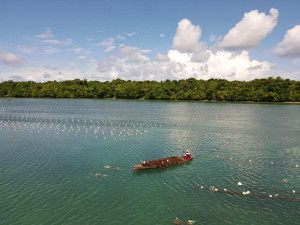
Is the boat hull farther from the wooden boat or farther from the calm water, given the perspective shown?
the calm water

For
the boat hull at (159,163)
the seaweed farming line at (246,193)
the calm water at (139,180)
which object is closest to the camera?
the calm water at (139,180)

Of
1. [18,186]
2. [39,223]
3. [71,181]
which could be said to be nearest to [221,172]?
[71,181]

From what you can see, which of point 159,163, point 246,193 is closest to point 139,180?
point 159,163

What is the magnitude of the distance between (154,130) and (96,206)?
43.6 meters

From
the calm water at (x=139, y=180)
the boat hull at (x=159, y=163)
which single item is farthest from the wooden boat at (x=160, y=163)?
the calm water at (x=139, y=180)

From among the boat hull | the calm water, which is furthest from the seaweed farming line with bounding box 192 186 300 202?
the boat hull

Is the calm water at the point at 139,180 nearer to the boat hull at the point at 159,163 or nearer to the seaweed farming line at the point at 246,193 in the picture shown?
the seaweed farming line at the point at 246,193

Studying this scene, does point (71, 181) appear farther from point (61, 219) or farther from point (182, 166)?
point (182, 166)

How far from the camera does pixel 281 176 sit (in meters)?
33.2

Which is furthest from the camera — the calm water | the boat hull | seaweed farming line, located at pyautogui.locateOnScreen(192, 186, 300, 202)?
the boat hull

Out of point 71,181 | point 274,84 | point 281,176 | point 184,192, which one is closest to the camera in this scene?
point 184,192

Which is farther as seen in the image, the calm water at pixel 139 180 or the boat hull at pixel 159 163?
the boat hull at pixel 159 163

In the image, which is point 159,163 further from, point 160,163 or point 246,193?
point 246,193

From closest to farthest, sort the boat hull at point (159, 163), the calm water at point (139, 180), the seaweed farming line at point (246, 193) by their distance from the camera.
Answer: the calm water at point (139, 180) < the seaweed farming line at point (246, 193) < the boat hull at point (159, 163)
